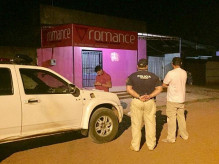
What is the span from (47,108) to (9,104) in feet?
2.50

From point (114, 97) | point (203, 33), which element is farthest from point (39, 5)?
point (203, 33)

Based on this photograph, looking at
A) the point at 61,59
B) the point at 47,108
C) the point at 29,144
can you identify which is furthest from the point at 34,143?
the point at 61,59

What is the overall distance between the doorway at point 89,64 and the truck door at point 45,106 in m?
9.19

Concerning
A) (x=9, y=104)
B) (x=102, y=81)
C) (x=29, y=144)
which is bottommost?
(x=29, y=144)

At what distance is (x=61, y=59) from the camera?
14.4 metres

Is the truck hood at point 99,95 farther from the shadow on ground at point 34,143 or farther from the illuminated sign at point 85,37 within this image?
the illuminated sign at point 85,37

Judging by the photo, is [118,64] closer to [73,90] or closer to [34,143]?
[34,143]

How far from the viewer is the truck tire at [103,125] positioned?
6203 millimetres

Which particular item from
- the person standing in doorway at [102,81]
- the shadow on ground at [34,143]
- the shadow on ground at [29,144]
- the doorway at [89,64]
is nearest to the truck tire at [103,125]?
the shadow on ground at [34,143]

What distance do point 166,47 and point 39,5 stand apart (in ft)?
34.1

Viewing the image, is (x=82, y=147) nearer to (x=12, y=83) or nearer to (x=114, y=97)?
(x=114, y=97)

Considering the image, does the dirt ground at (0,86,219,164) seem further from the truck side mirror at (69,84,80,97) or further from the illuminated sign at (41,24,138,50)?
the illuminated sign at (41,24,138,50)

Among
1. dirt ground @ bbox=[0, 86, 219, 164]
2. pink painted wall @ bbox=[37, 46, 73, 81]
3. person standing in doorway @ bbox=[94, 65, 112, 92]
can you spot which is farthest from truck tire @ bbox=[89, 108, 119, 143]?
pink painted wall @ bbox=[37, 46, 73, 81]

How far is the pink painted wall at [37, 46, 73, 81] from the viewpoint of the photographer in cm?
1415
